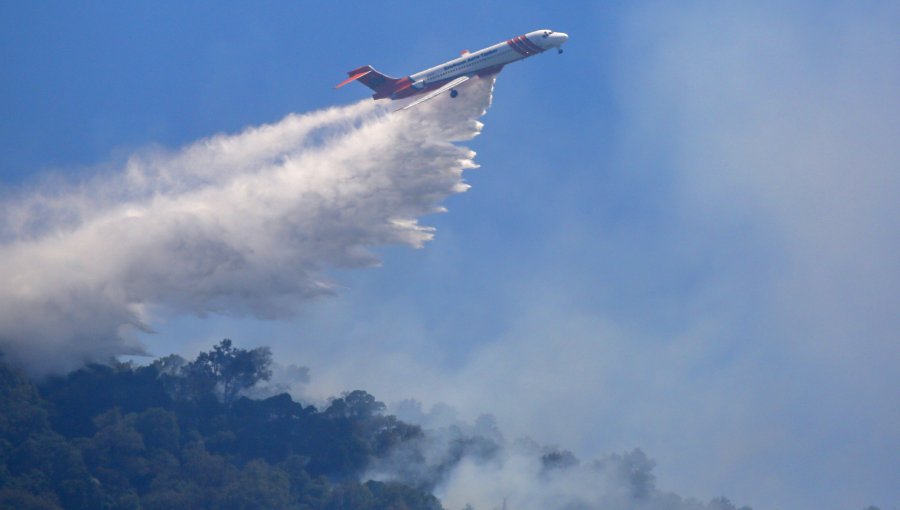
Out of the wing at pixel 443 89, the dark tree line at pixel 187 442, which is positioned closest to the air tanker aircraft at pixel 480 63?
the wing at pixel 443 89

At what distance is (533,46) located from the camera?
2672 inches

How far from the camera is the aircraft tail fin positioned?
71250 mm

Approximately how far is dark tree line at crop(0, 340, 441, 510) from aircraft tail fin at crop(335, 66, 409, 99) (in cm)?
2349

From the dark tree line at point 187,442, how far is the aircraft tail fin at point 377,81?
23.5 meters

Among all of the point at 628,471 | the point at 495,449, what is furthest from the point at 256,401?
the point at 628,471

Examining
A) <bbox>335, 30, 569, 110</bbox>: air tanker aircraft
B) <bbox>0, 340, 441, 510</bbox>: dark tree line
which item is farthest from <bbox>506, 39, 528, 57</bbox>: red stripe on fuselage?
<bbox>0, 340, 441, 510</bbox>: dark tree line

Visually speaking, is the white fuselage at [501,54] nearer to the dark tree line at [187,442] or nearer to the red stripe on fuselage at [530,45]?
the red stripe on fuselage at [530,45]

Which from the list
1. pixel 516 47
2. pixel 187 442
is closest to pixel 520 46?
pixel 516 47

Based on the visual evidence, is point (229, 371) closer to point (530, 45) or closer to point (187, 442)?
point (187, 442)

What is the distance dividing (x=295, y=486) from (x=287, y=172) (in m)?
22.9

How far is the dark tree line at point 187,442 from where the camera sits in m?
80.2

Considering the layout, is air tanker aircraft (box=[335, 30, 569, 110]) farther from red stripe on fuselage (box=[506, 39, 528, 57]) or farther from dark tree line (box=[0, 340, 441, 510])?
dark tree line (box=[0, 340, 441, 510])

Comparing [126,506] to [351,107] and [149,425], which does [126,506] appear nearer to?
[149,425]

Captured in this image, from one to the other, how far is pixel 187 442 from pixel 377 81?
29.0 meters
